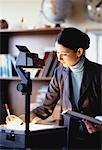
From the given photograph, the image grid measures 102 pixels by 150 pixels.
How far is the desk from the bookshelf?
2.13 metres

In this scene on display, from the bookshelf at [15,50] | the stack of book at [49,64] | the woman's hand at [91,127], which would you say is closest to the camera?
the woman's hand at [91,127]

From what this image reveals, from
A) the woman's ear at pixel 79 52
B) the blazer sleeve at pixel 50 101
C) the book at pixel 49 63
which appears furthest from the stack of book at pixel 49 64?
the woman's ear at pixel 79 52

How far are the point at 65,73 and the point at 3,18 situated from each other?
2348 mm

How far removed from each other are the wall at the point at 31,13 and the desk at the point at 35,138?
222 centimetres

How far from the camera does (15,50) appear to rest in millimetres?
4031

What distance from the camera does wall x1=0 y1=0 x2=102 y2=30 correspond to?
370cm

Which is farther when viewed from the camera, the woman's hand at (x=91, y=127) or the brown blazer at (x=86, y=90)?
the brown blazer at (x=86, y=90)

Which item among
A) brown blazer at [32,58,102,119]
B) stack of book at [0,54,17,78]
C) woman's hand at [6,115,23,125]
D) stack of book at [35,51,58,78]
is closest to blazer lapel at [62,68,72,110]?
brown blazer at [32,58,102,119]

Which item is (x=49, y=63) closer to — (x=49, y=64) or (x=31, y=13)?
(x=49, y=64)

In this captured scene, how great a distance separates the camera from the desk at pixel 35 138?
4.94 feet

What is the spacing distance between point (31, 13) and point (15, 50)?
0.48 metres

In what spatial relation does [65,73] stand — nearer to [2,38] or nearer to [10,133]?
[10,133]

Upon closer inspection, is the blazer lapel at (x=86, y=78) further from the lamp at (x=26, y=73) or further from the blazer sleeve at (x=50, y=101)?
the lamp at (x=26, y=73)

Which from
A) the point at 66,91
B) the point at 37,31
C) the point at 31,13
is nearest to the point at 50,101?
the point at 66,91
